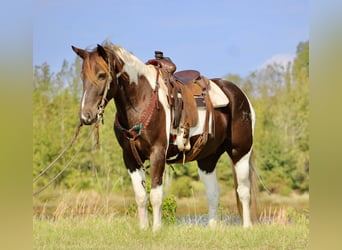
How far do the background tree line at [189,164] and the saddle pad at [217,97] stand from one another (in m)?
13.1

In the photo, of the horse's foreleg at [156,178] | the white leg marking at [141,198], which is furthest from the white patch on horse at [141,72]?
the white leg marking at [141,198]

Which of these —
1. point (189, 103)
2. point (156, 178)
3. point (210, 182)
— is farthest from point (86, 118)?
point (210, 182)

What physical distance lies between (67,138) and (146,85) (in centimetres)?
1944

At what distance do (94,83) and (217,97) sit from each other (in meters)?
2.38

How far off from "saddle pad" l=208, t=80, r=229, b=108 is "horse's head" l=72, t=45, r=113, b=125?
2.05 m

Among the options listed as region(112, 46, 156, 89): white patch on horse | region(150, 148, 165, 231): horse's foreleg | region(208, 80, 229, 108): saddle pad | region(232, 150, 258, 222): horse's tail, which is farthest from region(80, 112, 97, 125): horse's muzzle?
region(232, 150, 258, 222): horse's tail

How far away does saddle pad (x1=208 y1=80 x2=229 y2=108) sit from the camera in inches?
302

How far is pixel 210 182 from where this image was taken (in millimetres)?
8109

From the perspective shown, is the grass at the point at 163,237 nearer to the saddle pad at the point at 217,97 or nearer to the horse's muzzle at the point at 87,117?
the horse's muzzle at the point at 87,117
